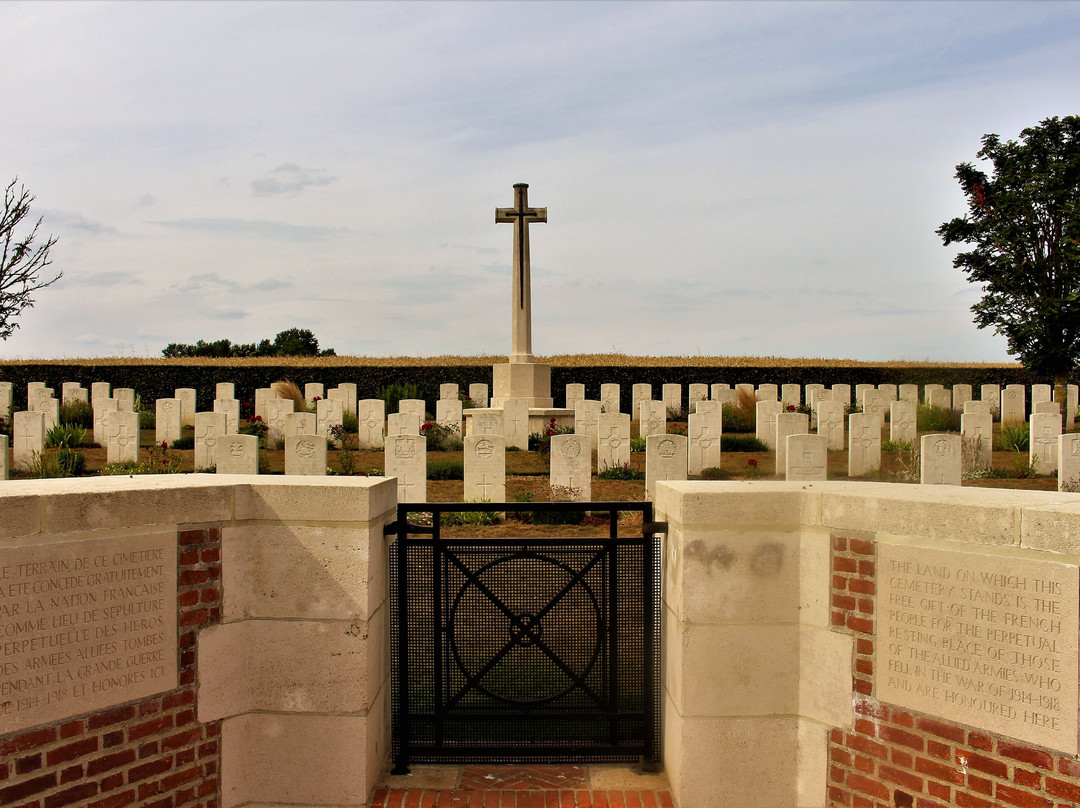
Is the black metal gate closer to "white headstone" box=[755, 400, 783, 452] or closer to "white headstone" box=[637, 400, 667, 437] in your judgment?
"white headstone" box=[755, 400, 783, 452]

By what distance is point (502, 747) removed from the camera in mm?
3379

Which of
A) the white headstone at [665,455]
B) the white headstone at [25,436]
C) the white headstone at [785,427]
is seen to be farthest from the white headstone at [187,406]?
the white headstone at [785,427]

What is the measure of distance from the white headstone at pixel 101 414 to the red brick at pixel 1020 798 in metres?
14.6

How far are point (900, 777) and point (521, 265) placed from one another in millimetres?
12199

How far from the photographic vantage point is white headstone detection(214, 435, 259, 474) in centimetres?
917

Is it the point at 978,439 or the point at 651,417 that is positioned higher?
the point at 651,417

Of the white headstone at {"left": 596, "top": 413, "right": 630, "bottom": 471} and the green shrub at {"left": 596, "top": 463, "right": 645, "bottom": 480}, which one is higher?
the white headstone at {"left": 596, "top": 413, "right": 630, "bottom": 471}

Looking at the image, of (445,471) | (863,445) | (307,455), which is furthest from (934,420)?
(307,455)

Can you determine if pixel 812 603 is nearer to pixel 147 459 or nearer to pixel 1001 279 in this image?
pixel 147 459

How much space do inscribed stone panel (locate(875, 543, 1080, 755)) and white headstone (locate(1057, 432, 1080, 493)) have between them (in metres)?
8.35

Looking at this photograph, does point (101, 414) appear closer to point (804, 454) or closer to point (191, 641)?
point (804, 454)

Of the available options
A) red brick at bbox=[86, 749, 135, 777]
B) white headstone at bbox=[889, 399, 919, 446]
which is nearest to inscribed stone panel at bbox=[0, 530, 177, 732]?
red brick at bbox=[86, 749, 135, 777]

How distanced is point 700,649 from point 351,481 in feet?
5.03

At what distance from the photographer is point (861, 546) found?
2.82m
